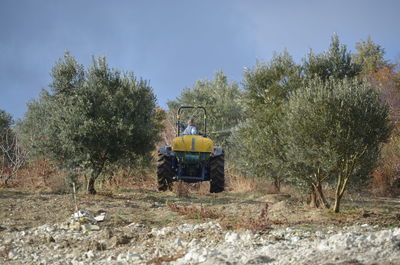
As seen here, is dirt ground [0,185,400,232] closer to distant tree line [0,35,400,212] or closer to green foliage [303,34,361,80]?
distant tree line [0,35,400,212]

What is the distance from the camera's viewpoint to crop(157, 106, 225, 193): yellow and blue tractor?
559 inches

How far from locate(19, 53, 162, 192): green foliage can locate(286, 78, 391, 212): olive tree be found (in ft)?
19.0

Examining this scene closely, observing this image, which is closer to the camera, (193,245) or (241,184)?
(193,245)

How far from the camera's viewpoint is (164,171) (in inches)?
577

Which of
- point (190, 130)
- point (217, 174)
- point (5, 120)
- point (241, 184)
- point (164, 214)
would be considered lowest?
point (164, 214)

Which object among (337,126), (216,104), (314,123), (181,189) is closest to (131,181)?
(181,189)

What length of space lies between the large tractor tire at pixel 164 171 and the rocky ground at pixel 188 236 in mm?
2809

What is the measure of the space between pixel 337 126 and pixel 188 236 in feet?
15.2

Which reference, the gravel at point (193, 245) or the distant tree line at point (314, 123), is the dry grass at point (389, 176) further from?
the gravel at point (193, 245)

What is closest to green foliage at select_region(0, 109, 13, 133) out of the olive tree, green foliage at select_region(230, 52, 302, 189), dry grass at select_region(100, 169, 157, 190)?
dry grass at select_region(100, 169, 157, 190)

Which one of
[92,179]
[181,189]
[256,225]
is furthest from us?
[181,189]

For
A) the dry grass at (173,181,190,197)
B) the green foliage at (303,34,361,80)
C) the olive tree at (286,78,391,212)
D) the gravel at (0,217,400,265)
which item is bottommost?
the gravel at (0,217,400,265)

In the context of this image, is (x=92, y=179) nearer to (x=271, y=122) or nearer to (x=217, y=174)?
(x=217, y=174)

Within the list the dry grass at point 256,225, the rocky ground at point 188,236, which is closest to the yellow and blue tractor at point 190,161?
the rocky ground at point 188,236
